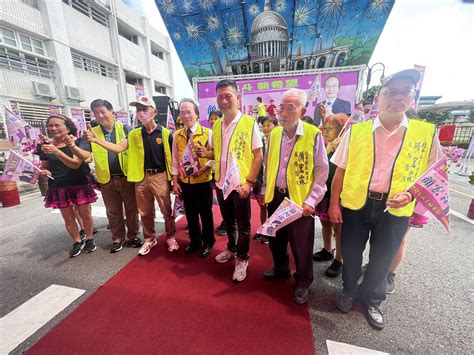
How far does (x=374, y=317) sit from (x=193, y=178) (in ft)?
7.25

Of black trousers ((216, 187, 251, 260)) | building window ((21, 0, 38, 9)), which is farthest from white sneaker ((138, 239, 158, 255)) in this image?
building window ((21, 0, 38, 9))

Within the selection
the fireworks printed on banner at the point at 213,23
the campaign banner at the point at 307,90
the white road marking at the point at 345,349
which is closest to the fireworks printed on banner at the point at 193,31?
the fireworks printed on banner at the point at 213,23

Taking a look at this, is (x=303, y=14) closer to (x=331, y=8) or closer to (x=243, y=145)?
(x=331, y=8)

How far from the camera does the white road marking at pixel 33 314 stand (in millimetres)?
→ 1724

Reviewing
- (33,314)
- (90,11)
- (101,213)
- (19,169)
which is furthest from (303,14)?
(90,11)

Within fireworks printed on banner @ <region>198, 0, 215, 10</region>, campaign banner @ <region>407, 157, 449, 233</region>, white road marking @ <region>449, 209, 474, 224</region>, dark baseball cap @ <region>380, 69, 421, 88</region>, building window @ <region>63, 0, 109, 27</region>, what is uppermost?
building window @ <region>63, 0, 109, 27</region>

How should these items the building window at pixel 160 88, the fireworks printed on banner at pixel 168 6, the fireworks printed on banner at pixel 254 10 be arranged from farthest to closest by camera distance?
1. the building window at pixel 160 88
2. the fireworks printed on banner at pixel 254 10
3. the fireworks printed on banner at pixel 168 6

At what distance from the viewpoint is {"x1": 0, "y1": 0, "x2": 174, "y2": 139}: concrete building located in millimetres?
9438

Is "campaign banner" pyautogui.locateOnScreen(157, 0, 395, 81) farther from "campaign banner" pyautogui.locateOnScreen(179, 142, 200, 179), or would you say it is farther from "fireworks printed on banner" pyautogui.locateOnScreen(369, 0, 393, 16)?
"campaign banner" pyautogui.locateOnScreen(179, 142, 200, 179)

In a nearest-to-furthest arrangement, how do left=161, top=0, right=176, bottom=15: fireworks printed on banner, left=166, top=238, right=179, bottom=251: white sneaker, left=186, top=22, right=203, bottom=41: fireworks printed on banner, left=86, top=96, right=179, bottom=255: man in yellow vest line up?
left=86, top=96, right=179, bottom=255: man in yellow vest → left=166, top=238, right=179, bottom=251: white sneaker → left=161, top=0, right=176, bottom=15: fireworks printed on banner → left=186, top=22, right=203, bottom=41: fireworks printed on banner

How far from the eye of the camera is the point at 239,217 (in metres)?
2.25

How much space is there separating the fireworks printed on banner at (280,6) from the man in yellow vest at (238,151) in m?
9.19

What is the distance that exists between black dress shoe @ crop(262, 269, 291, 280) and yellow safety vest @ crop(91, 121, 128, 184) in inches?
87.3

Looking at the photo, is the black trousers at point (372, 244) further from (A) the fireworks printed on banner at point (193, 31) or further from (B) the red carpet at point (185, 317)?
(A) the fireworks printed on banner at point (193, 31)
